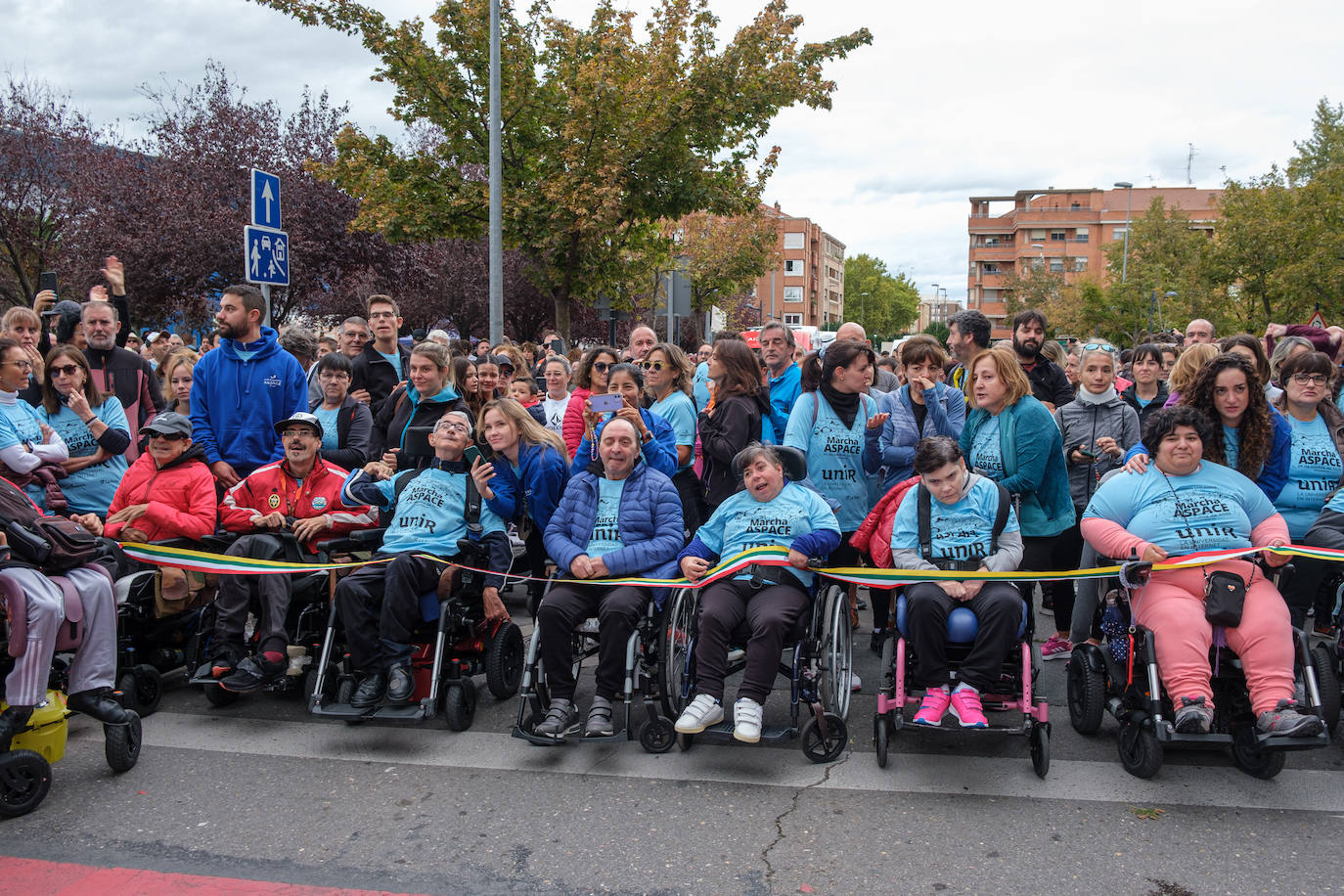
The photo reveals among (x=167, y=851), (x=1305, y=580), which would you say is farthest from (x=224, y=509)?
(x=1305, y=580)

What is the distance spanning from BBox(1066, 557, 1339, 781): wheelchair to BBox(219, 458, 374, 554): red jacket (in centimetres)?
421

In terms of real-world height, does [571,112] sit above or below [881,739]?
above

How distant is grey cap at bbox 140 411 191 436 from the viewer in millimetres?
5316

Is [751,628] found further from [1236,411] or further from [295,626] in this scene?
[1236,411]

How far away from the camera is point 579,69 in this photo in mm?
14156

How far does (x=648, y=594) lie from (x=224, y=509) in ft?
8.76

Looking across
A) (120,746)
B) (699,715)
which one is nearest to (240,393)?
(120,746)

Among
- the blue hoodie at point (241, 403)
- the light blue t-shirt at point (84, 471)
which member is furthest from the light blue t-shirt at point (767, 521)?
the light blue t-shirt at point (84, 471)

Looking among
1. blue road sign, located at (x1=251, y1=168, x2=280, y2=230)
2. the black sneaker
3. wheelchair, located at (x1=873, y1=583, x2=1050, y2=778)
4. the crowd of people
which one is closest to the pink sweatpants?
the crowd of people

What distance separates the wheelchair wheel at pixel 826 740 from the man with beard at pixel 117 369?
553 centimetres

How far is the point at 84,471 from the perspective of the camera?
Result: 5898 millimetres

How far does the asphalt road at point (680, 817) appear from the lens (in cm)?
339

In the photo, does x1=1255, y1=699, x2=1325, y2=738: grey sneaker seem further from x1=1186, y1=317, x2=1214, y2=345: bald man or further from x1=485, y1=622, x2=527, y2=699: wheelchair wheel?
x1=1186, y1=317, x2=1214, y2=345: bald man

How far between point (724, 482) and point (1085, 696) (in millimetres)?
2377
